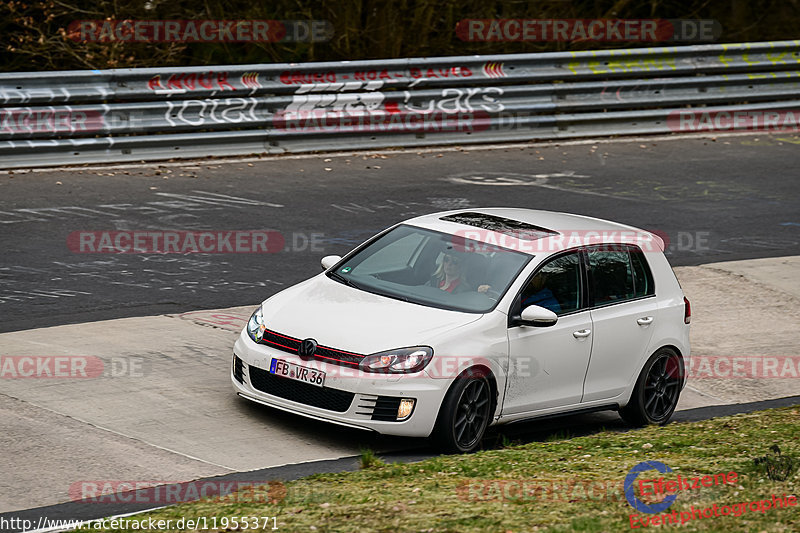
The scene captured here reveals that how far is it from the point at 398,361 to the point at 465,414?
0.62 m

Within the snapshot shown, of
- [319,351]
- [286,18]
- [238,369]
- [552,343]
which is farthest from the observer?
[286,18]

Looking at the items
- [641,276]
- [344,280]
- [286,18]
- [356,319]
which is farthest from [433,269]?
[286,18]

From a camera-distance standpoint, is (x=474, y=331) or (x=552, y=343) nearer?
(x=474, y=331)

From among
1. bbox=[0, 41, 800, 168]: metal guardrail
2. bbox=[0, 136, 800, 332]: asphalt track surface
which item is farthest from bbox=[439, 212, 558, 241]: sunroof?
bbox=[0, 41, 800, 168]: metal guardrail

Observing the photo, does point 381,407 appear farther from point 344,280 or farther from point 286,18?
point 286,18

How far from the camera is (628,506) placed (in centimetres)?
624

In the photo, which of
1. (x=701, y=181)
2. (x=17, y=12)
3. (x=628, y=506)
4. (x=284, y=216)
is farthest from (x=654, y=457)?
(x=17, y=12)

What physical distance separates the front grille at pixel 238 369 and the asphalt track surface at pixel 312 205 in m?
2.37

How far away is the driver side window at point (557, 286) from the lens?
862cm

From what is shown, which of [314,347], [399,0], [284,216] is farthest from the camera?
[399,0]

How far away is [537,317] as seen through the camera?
326 inches

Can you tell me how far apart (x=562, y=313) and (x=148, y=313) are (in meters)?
3.87

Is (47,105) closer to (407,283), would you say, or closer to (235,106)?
(235,106)

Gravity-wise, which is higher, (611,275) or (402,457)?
(611,275)
